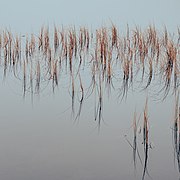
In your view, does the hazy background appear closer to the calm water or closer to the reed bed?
the reed bed

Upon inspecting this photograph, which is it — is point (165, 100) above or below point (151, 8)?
below

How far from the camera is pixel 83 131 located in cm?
225

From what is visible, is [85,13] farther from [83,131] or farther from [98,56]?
[83,131]

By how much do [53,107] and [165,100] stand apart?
0.65 m

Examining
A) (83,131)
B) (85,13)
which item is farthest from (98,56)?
(83,131)

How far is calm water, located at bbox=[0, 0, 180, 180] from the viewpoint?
2.08 metres

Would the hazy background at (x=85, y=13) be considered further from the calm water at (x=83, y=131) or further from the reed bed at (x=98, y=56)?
the calm water at (x=83, y=131)

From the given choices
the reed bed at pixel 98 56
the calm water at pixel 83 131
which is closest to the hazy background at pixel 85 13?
the reed bed at pixel 98 56

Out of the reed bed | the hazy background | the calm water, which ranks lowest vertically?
the calm water

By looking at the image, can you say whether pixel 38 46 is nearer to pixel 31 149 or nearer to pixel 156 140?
pixel 31 149

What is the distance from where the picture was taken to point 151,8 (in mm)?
2975

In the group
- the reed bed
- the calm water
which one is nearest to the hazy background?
the reed bed

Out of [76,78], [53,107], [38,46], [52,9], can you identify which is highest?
[52,9]

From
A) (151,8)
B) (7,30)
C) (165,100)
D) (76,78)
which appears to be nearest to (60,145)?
(76,78)
